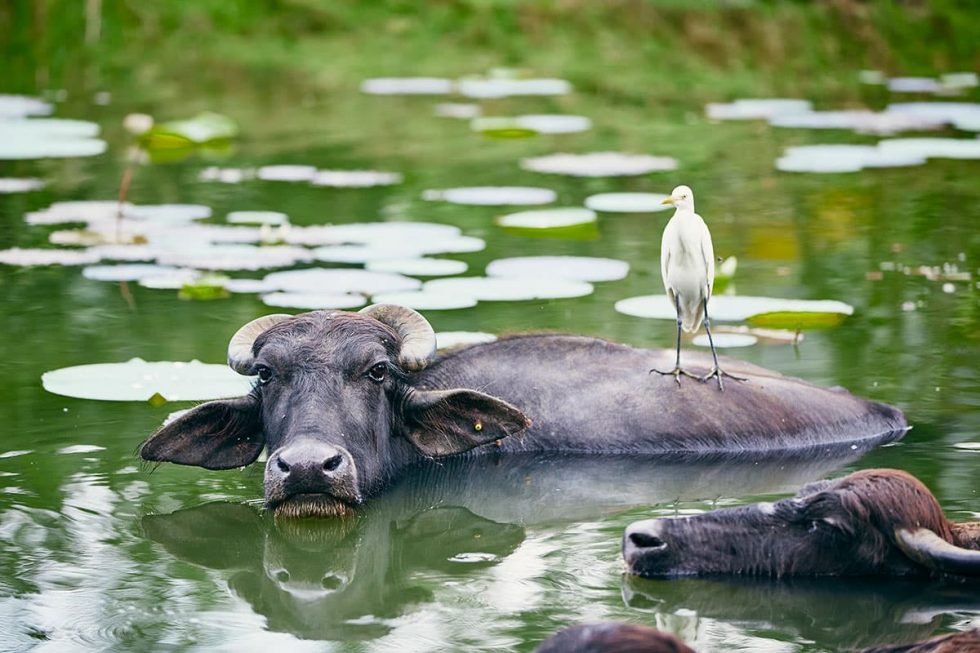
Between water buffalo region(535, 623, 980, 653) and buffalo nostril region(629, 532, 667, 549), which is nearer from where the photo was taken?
water buffalo region(535, 623, 980, 653)

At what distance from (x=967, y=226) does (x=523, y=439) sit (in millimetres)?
5414

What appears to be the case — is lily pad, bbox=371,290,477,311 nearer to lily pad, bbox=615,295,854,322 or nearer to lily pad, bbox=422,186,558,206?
lily pad, bbox=615,295,854,322

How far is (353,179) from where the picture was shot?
1371 centimetres

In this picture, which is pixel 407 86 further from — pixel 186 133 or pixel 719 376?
pixel 719 376

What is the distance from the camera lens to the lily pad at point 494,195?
1277 centimetres

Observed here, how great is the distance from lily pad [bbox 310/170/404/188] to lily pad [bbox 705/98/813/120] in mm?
4549

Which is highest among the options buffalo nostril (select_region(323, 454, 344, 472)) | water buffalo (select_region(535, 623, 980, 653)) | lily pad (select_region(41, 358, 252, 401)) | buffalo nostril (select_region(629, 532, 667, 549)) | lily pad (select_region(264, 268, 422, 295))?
lily pad (select_region(264, 268, 422, 295))

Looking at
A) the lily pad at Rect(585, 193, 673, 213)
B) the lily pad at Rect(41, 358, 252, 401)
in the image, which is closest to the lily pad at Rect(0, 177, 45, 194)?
the lily pad at Rect(585, 193, 673, 213)

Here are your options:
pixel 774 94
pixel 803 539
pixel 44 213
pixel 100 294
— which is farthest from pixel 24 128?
pixel 803 539

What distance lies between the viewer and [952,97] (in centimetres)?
1833

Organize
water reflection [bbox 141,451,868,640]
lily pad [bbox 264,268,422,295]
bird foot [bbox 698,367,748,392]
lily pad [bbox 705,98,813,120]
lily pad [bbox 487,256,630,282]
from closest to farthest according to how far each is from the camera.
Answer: water reflection [bbox 141,451,868,640] → bird foot [bbox 698,367,748,392] → lily pad [bbox 264,268,422,295] → lily pad [bbox 487,256,630,282] → lily pad [bbox 705,98,813,120]

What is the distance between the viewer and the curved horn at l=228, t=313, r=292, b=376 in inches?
279

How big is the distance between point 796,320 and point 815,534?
11.9 ft

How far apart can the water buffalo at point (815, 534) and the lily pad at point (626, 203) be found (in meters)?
6.65
